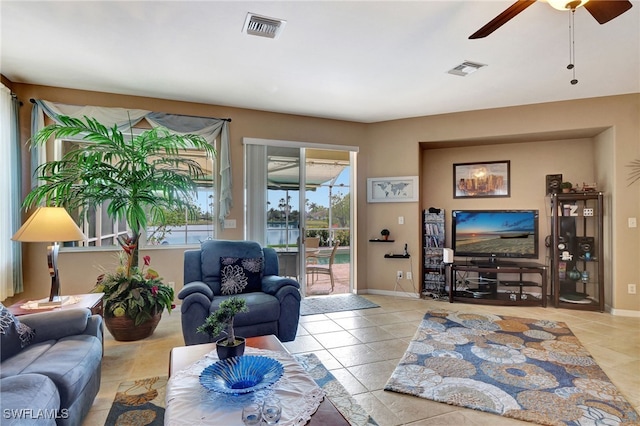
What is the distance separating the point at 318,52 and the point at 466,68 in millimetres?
1482

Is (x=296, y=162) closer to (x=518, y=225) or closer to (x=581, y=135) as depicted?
(x=518, y=225)

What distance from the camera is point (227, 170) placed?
4.41m

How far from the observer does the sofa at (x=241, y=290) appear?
9.36 feet

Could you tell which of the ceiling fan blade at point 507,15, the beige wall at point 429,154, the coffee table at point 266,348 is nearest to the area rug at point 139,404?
the coffee table at point 266,348

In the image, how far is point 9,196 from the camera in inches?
133

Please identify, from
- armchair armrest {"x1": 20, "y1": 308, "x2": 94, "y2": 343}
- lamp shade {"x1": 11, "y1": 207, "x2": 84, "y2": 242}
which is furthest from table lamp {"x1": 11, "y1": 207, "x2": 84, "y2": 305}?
armchair armrest {"x1": 20, "y1": 308, "x2": 94, "y2": 343}

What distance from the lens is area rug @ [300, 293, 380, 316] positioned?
432 centimetres

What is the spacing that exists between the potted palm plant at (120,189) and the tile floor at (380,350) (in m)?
0.40

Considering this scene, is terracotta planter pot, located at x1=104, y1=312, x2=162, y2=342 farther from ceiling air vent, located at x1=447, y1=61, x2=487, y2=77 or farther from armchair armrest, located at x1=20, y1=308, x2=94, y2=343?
ceiling air vent, located at x1=447, y1=61, x2=487, y2=77

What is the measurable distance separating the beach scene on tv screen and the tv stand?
200 millimetres

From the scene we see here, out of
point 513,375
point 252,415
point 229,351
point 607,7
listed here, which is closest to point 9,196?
point 229,351

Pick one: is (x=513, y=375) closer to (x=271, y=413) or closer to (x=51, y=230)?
(x=271, y=413)

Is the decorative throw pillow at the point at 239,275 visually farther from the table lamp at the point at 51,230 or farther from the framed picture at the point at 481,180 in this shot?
the framed picture at the point at 481,180

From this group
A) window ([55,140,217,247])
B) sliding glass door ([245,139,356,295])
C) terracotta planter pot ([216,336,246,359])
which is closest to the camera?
terracotta planter pot ([216,336,246,359])
